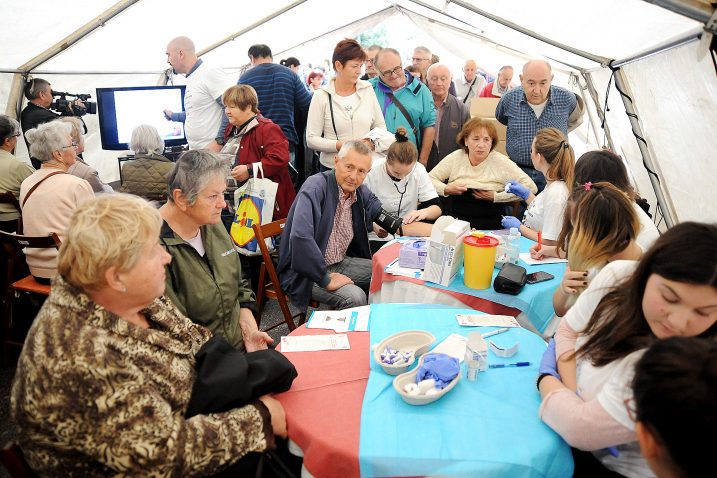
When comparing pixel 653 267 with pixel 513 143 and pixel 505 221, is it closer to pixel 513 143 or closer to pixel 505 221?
pixel 505 221

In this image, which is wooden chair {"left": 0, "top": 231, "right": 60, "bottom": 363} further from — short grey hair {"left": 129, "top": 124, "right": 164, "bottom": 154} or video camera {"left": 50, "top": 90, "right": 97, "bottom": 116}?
video camera {"left": 50, "top": 90, "right": 97, "bottom": 116}

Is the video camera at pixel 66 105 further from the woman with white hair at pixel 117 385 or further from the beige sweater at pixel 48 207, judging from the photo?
the woman with white hair at pixel 117 385

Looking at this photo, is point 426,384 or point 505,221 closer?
point 426,384

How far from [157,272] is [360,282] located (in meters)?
1.88

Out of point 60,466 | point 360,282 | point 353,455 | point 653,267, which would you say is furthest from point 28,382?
point 360,282

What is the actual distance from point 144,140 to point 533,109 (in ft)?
11.2

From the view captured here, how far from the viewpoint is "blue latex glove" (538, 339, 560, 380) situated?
60.4 inches

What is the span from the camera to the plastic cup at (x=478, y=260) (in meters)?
2.31

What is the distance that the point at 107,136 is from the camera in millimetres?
5285

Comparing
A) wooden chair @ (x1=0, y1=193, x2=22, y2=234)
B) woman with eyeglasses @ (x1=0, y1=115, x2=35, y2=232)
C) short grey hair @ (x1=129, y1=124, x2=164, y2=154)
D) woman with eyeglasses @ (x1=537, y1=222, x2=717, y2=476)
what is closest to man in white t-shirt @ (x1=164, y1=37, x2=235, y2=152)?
short grey hair @ (x1=129, y1=124, x2=164, y2=154)

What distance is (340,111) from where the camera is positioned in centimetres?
396

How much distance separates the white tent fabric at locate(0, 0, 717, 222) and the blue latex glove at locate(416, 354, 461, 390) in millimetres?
1938

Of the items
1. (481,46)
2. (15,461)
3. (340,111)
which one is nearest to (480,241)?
(15,461)

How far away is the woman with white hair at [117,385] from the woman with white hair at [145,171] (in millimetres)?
2958
